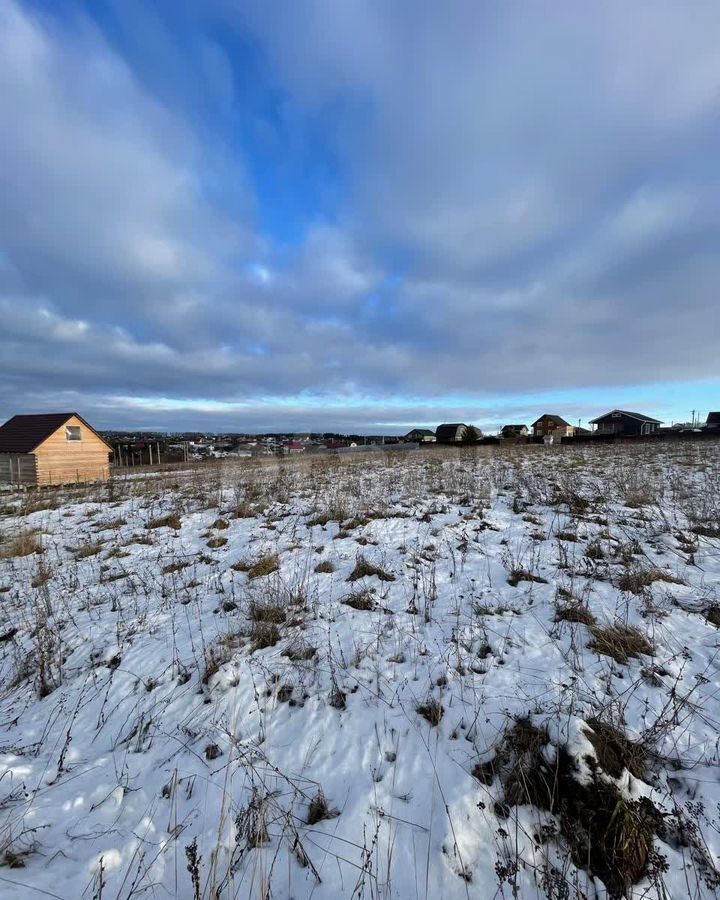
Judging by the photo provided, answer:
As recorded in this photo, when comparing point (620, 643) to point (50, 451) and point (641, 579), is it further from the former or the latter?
point (50, 451)

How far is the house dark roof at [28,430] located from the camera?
27.6 meters

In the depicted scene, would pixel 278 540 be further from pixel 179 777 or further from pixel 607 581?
pixel 607 581

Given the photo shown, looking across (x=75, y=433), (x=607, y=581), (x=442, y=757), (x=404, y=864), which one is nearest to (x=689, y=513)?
(x=607, y=581)

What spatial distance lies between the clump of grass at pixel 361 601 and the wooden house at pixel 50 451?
26994 millimetres

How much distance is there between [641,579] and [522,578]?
130 centimetres

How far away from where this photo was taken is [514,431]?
68250mm

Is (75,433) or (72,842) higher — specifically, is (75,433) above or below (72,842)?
above

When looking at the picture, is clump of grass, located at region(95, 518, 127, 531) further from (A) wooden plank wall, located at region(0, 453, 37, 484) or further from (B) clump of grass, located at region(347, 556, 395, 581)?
(A) wooden plank wall, located at region(0, 453, 37, 484)

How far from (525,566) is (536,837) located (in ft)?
11.3

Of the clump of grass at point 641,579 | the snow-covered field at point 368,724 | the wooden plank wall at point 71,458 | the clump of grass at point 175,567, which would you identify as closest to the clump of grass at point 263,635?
the snow-covered field at point 368,724

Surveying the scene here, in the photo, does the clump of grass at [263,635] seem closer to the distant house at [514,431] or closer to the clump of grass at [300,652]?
the clump of grass at [300,652]

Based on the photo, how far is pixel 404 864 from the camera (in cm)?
193

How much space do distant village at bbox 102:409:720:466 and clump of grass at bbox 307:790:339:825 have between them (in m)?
34.7

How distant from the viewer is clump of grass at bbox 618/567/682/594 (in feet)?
14.3
